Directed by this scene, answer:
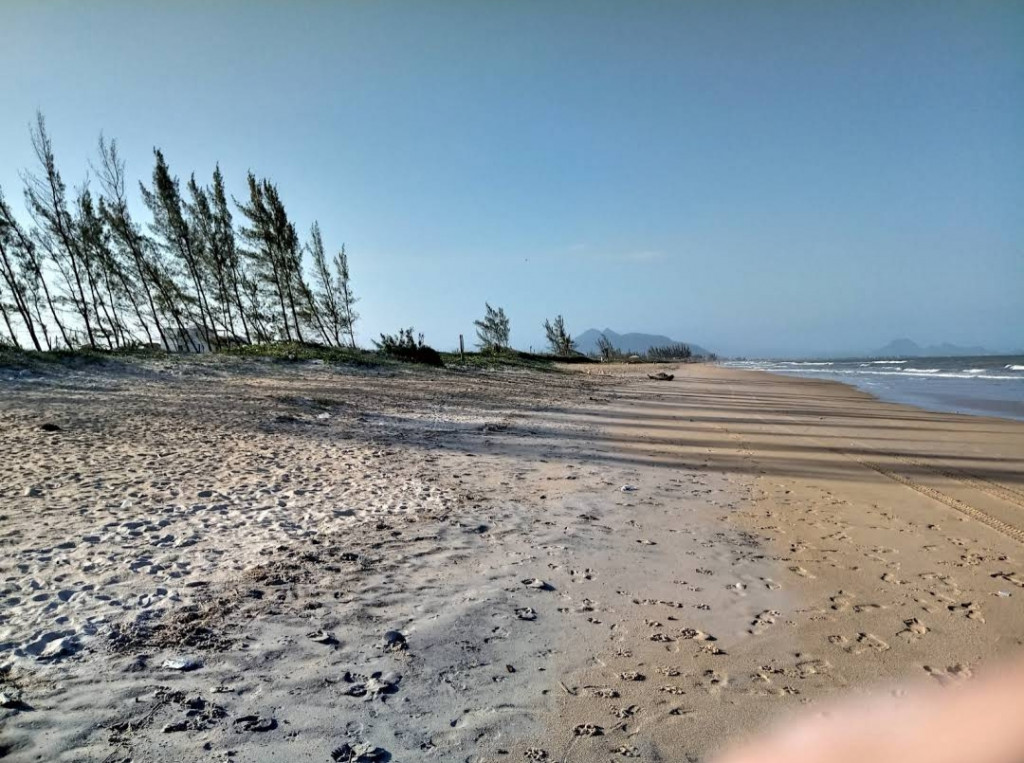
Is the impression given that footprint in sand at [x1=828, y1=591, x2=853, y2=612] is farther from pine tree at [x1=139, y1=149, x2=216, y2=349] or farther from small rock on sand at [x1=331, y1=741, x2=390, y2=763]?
pine tree at [x1=139, y1=149, x2=216, y2=349]

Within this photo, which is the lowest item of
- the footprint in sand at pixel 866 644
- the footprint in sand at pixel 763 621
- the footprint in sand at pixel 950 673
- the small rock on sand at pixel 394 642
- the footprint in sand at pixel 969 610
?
the footprint in sand at pixel 969 610

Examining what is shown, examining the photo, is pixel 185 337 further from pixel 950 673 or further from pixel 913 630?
pixel 950 673

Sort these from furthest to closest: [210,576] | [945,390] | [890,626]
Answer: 1. [945,390]
2. [210,576]
3. [890,626]

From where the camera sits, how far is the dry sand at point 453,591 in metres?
2.59

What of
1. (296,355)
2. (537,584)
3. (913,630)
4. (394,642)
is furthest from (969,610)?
(296,355)

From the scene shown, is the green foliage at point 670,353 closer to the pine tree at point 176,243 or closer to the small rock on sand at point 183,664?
the pine tree at point 176,243

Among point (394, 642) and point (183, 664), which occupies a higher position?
point (183, 664)

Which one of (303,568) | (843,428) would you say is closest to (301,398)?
(303,568)

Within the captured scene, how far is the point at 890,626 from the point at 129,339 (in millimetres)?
34018

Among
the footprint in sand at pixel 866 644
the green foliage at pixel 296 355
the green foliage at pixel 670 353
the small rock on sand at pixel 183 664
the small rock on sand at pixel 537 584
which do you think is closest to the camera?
the small rock on sand at pixel 183 664

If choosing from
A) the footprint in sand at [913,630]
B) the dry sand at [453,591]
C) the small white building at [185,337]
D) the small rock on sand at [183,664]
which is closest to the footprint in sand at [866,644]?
the dry sand at [453,591]

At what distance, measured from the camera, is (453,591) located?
400 cm

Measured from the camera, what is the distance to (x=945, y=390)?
2412 cm

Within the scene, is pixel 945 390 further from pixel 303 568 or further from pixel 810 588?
pixel 303 568
